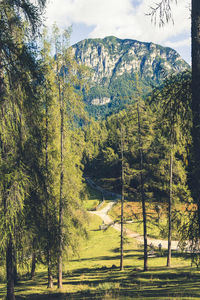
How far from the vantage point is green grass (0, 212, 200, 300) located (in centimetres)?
1209

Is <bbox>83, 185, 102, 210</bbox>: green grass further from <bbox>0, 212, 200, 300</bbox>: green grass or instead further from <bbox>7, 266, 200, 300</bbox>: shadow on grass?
<bbox>7, 266, 200, 300</bbox>: shadow on grass

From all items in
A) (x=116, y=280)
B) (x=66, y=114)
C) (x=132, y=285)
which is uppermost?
(x=66, y=114)

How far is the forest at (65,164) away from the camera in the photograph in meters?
5.99

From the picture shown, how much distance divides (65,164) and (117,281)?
29.6 feet

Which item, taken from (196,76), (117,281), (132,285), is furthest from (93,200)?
(196,76)

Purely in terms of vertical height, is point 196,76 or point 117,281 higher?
point 196,76

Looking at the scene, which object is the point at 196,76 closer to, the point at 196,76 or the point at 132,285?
the point at 196,76

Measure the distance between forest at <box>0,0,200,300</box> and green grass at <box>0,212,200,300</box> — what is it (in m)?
0.08

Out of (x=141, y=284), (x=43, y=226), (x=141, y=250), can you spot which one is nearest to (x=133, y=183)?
(x=141, y=250)

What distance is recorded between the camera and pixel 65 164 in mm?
14562

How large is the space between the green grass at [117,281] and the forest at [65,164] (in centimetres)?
8

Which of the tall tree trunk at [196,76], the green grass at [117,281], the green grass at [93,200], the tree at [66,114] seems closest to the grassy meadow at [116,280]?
the green grass at [117,281]

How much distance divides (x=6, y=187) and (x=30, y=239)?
5.54 ft

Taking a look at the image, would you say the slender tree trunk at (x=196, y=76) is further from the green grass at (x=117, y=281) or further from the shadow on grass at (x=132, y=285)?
the shadow on grass at (x=132, y=285)
